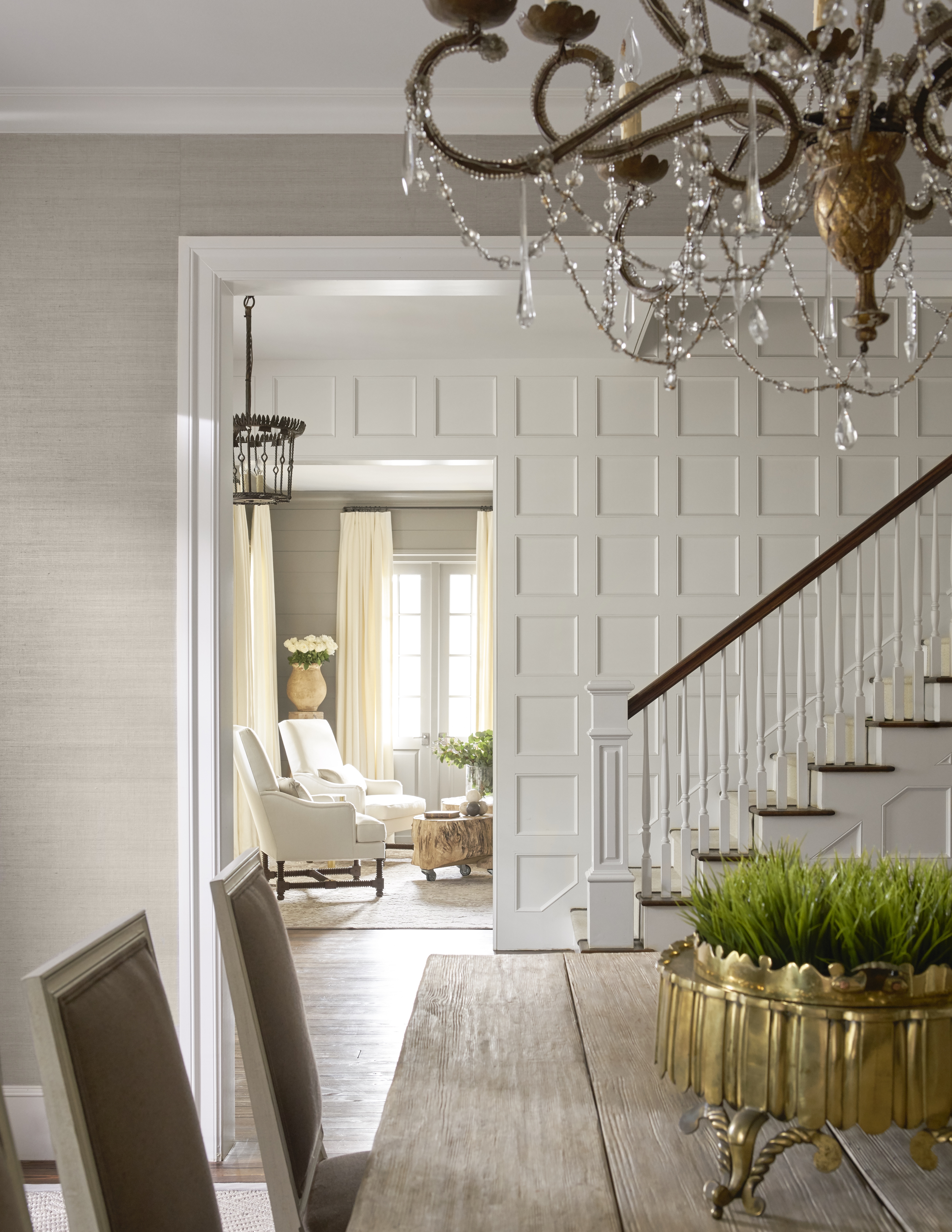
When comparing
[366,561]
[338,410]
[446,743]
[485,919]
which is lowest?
[485,919]

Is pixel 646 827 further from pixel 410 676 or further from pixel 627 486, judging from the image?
pixel 410 676

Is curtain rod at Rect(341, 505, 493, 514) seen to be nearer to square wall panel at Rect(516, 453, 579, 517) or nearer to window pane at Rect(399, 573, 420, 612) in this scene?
window pane at Rect(399, 573, 420, 612)

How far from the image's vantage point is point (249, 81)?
2766 mm

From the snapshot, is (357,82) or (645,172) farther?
(357,82)

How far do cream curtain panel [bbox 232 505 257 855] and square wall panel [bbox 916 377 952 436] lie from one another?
161 inches

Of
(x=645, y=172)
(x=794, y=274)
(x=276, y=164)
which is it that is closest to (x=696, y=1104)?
(x=645, y=172)

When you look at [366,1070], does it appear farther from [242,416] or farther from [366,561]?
[366,561]

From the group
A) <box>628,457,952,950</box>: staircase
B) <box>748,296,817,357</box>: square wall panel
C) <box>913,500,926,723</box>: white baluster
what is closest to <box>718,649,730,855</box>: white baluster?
<box>628,457,952,950</box>: staircase

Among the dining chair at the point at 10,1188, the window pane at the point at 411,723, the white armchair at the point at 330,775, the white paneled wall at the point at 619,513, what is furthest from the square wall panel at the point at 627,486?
the dining chair at the point at 10,1188

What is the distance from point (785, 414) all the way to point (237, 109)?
333 centimetres

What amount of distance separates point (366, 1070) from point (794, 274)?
9.49 ft

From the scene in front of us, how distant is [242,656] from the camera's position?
268 inches

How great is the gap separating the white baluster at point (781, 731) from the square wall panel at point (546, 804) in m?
1.24

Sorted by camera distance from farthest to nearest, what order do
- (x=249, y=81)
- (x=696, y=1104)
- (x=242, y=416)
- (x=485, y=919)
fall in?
1. (x=485, y=919)
2. (x=242, y=416)
3. (x=249, y=81)
4. (x=696, y=1104)
